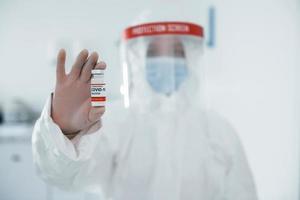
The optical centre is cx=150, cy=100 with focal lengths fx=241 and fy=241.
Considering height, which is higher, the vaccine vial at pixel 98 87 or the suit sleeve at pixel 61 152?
the vaccine vial at pixel 98 87

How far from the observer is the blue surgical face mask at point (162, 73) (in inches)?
25.0

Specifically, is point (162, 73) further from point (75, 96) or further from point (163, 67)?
point (75, 96)

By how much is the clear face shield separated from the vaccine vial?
225 mm

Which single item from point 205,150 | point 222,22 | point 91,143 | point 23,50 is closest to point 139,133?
point 205,150

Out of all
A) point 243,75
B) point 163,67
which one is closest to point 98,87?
point 163,67

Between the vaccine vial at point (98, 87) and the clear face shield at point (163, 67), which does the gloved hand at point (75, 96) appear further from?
the clear face shield at point (163, 67)

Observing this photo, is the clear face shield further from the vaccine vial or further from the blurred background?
the vaccine vial

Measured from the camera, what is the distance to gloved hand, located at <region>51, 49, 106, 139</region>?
319mm

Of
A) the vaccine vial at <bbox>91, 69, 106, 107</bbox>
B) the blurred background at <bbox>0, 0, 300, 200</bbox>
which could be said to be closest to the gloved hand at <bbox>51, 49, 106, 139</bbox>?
the vaccine vial at <bbox>91, 69, 106, 107</bbox>

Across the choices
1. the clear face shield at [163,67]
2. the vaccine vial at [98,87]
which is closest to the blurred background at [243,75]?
the clear face shield at [163,67]

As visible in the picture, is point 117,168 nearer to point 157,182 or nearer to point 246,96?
point 157,182

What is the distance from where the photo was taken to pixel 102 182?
25.7 inches

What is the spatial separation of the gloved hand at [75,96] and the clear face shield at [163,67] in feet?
0.63

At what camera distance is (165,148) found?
0.67 m
